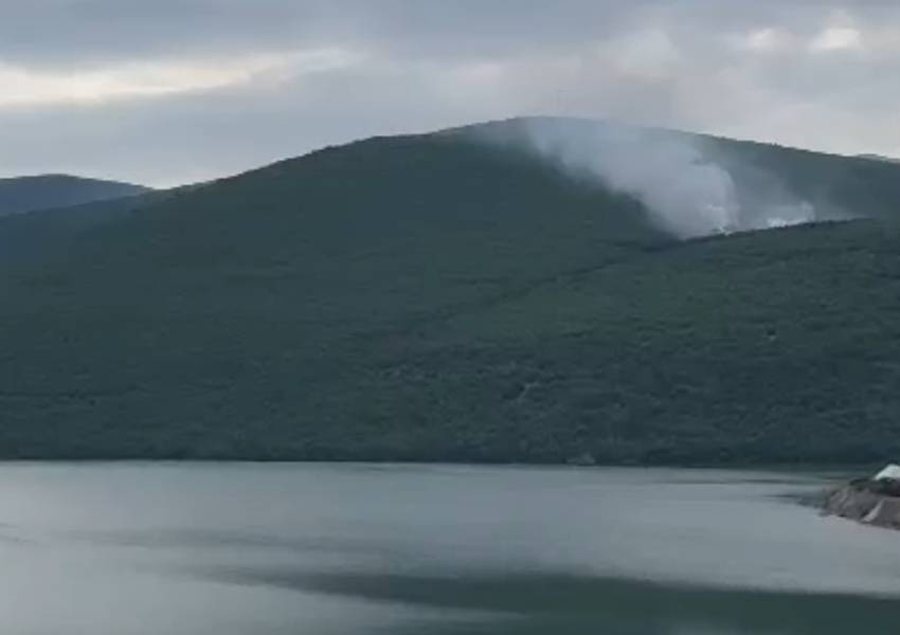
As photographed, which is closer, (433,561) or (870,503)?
(433,561)

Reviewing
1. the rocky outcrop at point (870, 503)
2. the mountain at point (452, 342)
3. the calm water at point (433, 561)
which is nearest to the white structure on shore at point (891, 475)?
the rocky outcrop at point (870, 503)

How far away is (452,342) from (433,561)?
292 ft

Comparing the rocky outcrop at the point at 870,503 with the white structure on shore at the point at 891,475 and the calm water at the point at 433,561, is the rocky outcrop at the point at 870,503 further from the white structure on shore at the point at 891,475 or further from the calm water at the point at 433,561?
the calm water at the point at 433,561

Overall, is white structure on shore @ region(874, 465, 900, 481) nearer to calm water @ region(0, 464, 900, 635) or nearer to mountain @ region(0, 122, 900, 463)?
calm water @ region(0, 464, 900, 635)

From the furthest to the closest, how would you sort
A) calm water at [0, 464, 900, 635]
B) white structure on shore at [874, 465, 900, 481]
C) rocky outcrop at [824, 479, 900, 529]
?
white structure on shore at [874, 465, 900, 481] → rocky outcrop at [824, 479, 900, 529] → calm water at [0, 464, 900, 635]

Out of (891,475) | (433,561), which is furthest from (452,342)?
(433,561)

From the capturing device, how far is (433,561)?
65188mm

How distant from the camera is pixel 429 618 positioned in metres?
51.2

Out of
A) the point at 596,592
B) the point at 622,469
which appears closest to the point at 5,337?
the point at 622,469

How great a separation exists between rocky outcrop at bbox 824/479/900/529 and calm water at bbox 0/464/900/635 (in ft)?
5.10

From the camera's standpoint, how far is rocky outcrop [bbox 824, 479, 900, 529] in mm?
83625

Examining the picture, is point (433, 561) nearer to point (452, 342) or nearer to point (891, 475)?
point (891, 475)

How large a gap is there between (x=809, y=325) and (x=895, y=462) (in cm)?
2702

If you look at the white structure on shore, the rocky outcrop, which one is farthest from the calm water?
the white structure on shore
